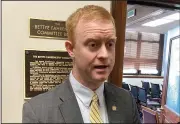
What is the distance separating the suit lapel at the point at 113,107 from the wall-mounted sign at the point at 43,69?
39 cm

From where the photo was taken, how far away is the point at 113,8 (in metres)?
1.30

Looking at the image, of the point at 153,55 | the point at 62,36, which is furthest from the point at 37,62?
the point at 153,55

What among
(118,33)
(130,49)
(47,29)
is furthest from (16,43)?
(130,49)

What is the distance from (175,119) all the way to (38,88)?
9.21 ft

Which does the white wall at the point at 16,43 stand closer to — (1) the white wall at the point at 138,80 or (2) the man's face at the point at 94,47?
(2) the man's face at the point at 94,47

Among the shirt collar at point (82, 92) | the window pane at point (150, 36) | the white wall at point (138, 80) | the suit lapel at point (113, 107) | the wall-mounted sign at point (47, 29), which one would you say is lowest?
the white wall at point (138, 80)

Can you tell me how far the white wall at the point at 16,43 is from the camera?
1.17 metres

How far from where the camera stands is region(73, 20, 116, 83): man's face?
0.80 metres

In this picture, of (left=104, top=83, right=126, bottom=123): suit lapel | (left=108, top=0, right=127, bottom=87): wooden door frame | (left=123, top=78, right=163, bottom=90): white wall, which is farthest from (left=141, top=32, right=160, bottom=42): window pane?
(left=104, top=83, right=126, bottom=123): suit lapel

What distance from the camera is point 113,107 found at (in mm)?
962

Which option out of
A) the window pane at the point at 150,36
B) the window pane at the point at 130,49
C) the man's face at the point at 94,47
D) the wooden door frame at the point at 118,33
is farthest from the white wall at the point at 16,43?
the window pane at the point at 150,36

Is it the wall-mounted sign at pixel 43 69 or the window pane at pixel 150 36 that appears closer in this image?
the wall-mounted sign at pixel 43 69

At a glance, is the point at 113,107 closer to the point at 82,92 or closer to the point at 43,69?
the point at 82,92

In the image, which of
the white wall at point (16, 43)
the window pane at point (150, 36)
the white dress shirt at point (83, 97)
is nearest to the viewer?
the white dress shirt at point (83, 97)
